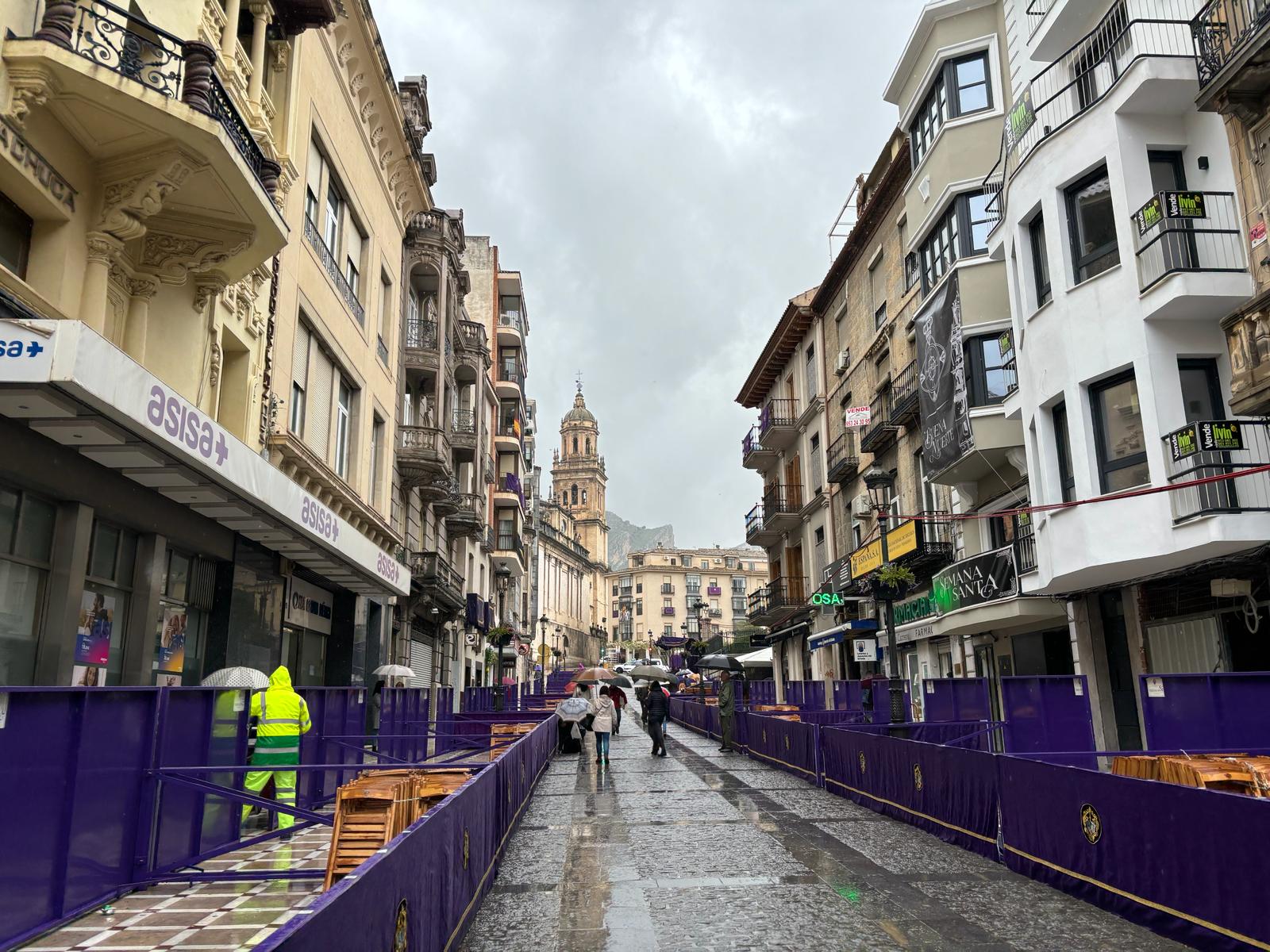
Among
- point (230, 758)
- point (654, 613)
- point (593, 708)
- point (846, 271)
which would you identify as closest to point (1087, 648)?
point (593, 708)

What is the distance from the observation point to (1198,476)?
42.8 feet

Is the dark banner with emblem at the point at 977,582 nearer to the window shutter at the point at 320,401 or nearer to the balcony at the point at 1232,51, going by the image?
the balcony at the point at 1232,51

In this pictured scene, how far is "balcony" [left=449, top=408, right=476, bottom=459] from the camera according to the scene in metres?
35.8

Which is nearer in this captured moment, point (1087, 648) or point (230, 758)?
point (230, 758)

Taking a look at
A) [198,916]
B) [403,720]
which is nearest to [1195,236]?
[198,916]

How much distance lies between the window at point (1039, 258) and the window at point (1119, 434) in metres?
2.55

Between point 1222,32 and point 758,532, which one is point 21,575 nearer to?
point 1222,32

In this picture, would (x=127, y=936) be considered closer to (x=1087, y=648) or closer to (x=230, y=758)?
(x=230, y=758)

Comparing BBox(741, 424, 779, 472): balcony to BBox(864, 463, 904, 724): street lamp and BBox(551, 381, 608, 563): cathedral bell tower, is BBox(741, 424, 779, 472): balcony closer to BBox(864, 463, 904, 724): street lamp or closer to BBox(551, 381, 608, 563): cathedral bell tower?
BBox(864, 463, 904, 724): street lamp

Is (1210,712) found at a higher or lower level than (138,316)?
lower

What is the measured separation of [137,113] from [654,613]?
13927 cm

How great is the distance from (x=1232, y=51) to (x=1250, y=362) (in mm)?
4189

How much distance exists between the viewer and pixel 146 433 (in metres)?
8.69

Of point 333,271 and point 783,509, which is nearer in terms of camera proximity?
point 333,271
